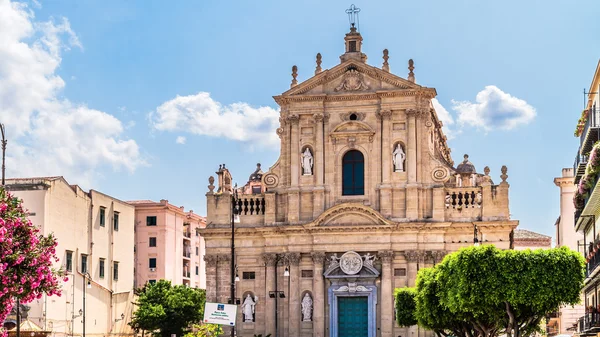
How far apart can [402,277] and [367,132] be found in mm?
8533

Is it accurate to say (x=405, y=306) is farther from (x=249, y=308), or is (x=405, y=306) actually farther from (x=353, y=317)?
(x=249, y=308)

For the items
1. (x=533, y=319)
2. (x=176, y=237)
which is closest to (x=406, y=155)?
(x=533, y=319)

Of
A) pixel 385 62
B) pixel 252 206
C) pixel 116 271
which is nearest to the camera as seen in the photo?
pixel 385 62

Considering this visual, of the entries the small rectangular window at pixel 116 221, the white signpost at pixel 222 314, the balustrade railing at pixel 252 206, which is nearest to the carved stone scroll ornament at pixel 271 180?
the balustrade railing at pixel 252 206

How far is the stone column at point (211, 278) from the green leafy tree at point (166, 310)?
36.4 feet

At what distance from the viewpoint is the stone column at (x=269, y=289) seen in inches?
2247

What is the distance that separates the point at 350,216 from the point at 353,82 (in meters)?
7.95

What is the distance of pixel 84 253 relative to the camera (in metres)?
64.3

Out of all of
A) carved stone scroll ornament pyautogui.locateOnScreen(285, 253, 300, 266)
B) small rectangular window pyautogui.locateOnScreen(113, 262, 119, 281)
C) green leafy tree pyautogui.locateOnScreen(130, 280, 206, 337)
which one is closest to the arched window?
carved stone scroll ornament pyautogui.locateOnScreen(285, 253, 300, 266)

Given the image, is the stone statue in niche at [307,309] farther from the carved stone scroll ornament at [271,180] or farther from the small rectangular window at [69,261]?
the small rectangular window at [69,261]

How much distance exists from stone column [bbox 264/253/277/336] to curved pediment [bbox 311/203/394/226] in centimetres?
346

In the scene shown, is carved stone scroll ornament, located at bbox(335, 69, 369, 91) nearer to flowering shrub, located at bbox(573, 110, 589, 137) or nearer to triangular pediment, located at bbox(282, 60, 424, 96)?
triangular pediment, located at bbox(282, 60, 424, 96)

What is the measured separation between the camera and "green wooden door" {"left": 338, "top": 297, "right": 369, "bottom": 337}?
56.4 m

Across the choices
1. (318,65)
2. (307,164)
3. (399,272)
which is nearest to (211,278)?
(307,164)
